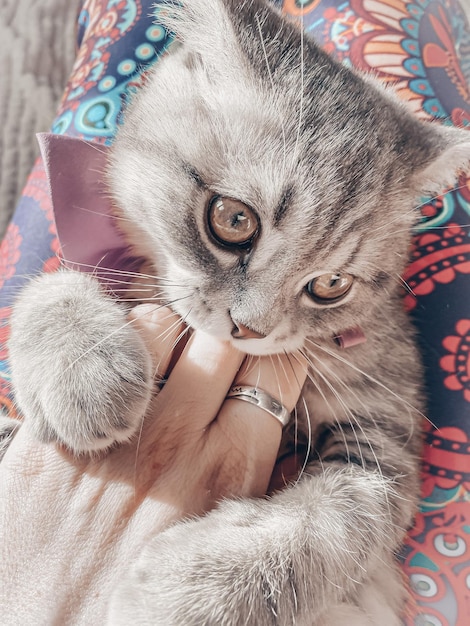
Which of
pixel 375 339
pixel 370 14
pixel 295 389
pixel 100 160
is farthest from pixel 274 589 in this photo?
pixel 370 14

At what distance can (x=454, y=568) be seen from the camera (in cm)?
90

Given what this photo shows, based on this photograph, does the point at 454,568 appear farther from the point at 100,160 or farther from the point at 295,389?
the point at 100,160

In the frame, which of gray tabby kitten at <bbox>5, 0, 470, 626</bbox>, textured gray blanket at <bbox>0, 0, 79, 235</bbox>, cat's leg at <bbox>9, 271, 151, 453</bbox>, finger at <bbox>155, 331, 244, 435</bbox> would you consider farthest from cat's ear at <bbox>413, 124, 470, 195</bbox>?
textured gray blanket at <bbox>0, 0, 79, 235</bbox>

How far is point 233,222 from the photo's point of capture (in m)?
0.73

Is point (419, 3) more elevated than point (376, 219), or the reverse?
point (419, 3)

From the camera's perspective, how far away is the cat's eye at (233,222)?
2.37 feet

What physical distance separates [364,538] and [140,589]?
14.9 inches

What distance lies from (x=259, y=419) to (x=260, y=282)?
30cm

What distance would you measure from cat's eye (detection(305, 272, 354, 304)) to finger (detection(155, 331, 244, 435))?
0.20 meters

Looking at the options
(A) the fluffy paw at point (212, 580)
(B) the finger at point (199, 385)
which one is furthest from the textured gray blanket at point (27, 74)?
(A) the fluffy paw at point (212, 580)

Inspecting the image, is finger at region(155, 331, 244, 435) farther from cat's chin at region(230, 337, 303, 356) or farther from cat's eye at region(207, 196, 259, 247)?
cat's eye at region(207, 196, 259, 247)

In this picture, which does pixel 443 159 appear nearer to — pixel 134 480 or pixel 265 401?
pixel 265 401

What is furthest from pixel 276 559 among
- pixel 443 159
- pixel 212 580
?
pixel 443 159

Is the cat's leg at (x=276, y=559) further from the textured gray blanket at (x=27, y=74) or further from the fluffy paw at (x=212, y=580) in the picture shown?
the textured gray blanket at (x=27, y=74)
